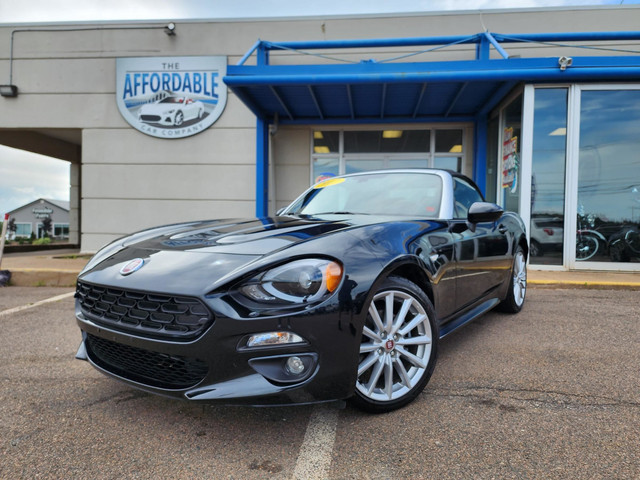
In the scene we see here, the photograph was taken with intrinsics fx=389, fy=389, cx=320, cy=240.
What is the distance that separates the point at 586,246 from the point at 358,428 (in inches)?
242

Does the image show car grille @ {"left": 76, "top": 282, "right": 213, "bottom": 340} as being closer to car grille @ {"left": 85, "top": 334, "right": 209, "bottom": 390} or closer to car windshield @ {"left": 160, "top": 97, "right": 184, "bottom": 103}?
Answer: car grille @ {"left": 85, "top": 334, "right": 209, "bottom": 390}

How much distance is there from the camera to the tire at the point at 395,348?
1.83m

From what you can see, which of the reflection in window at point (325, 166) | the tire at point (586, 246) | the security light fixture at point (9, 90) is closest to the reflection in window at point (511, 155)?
the tire at point (586, 246)

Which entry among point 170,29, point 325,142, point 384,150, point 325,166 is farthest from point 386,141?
point 170,29

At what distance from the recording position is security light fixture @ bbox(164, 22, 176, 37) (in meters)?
8.05

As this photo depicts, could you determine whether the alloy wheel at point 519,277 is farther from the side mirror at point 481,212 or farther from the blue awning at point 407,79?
the blue awning at point 407,79

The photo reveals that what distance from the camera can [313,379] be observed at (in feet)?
5.18

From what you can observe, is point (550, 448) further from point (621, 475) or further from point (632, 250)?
point (632, 250)

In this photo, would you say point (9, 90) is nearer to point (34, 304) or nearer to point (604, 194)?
point (34, 304)

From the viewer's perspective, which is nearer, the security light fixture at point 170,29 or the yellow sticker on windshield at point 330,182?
the yellow sticker on windshield at point 330,182

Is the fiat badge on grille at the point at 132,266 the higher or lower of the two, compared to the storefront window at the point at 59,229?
higher

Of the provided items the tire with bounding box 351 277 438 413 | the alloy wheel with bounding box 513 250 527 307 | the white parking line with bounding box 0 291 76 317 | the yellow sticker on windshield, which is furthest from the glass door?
the white parking line with bounding box 0 291 76 317

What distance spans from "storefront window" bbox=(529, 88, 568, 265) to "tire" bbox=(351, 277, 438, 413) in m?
5.23

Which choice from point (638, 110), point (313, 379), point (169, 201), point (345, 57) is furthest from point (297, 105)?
point (313, 379)
